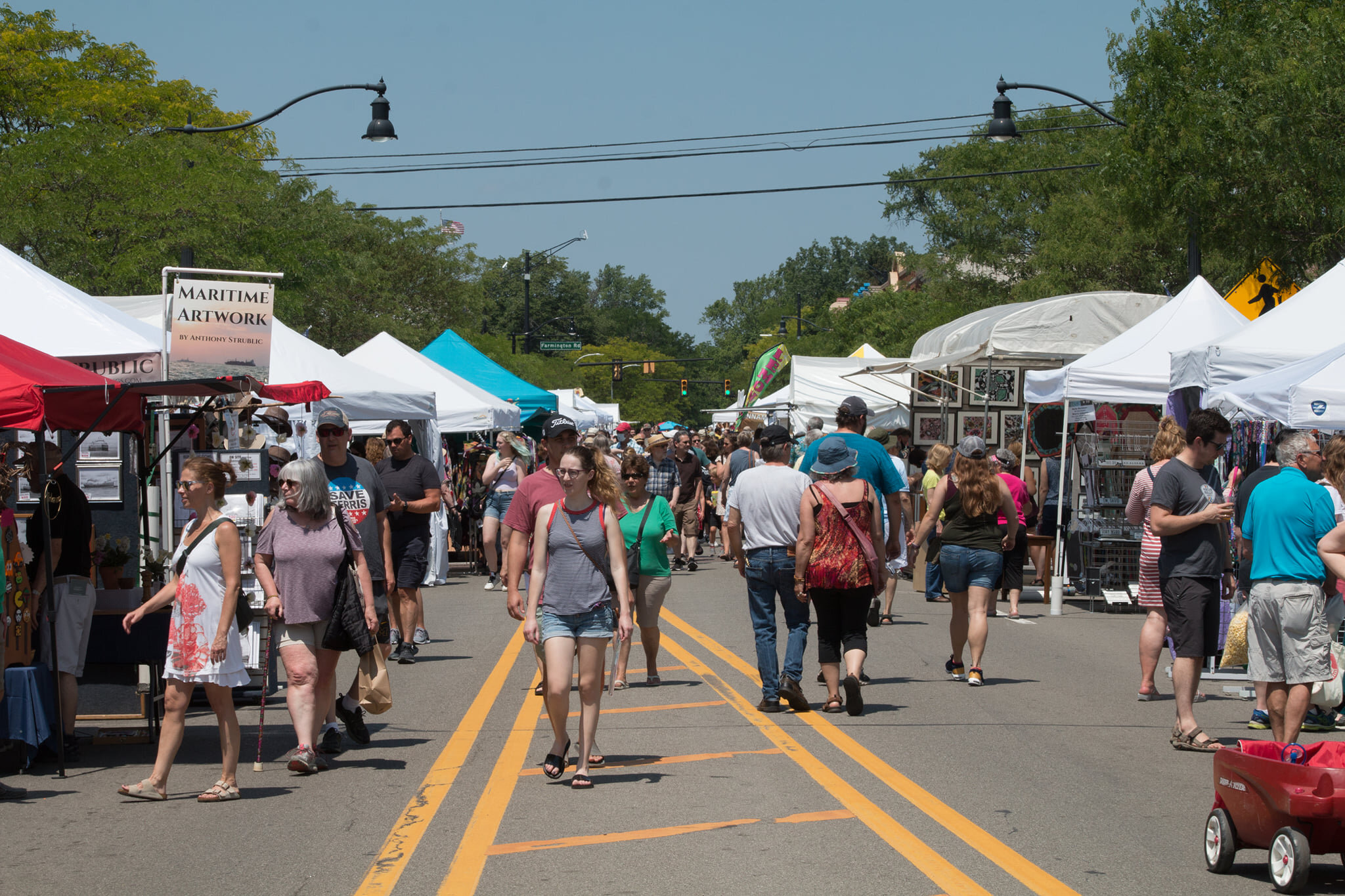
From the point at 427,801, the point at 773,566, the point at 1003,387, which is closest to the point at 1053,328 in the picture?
the point at 1003,387

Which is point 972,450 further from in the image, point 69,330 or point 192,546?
point 69,330

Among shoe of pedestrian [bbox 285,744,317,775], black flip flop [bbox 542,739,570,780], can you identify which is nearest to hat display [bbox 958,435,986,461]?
black flip flop [bbox 542,739,570,780]

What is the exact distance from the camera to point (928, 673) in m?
11.4

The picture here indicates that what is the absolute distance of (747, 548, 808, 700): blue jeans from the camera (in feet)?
30.7

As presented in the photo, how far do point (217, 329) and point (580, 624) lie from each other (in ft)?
21.5

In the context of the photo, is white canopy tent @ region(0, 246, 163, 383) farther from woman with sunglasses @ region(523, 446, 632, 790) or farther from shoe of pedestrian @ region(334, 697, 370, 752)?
woman with sunglasses @ region(523, 446, 632, 790)

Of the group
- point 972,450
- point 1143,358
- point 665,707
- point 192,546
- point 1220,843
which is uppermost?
point 1143,358

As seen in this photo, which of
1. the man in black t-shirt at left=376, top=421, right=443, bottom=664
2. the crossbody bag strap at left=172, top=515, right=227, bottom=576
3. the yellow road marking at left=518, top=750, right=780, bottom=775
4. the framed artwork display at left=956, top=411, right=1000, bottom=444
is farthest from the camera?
the framed artwork display at left=956, top=411, right=1000, bottom=444

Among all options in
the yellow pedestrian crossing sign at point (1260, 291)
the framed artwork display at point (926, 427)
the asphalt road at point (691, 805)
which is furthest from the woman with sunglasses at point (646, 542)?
the framed artwork display at point (926, 427)

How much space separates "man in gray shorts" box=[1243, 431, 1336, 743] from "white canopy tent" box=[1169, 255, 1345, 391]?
5.15 meters

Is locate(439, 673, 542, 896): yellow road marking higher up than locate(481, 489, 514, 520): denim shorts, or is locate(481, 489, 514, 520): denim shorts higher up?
locate(481, 489, 514, 520): denim shorts

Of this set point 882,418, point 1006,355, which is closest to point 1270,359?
point 1006,355

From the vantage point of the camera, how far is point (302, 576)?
25.2 feet

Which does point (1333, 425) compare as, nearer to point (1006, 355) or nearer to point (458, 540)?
point (1006, 355)
